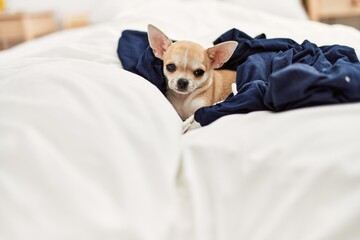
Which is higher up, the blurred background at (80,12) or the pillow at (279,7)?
the pillow at (279,7)

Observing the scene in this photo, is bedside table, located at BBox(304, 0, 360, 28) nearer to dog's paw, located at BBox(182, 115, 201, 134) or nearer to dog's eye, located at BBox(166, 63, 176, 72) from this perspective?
dog's eye, located at BBox(166, 63, 176, 72)

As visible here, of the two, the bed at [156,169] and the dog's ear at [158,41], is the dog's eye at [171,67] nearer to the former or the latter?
the dog's ear at [158,41]

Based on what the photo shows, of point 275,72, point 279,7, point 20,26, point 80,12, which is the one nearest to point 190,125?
point 275,72

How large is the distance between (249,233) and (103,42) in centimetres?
88

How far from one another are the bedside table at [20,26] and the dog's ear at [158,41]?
2038 millimetres

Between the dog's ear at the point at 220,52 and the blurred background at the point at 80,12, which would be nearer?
the dog's ear at the point at 220,52

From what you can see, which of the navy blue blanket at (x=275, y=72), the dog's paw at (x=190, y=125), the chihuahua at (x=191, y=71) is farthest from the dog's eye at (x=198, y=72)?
the dog's paw at (x=190, y=125)

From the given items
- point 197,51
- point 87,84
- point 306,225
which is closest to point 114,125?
point 87,84

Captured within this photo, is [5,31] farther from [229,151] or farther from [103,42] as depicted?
[229,151]

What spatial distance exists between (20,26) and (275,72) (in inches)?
101

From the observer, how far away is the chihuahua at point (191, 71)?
104 cm

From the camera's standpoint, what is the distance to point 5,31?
8.95 ft

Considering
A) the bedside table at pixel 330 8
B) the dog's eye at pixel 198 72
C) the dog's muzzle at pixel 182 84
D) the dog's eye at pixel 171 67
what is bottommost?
the bedside table at pixel 330 8

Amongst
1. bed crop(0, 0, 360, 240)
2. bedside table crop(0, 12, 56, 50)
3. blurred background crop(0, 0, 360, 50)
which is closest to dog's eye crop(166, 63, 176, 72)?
bed crop(0, 0, 360, 240)
